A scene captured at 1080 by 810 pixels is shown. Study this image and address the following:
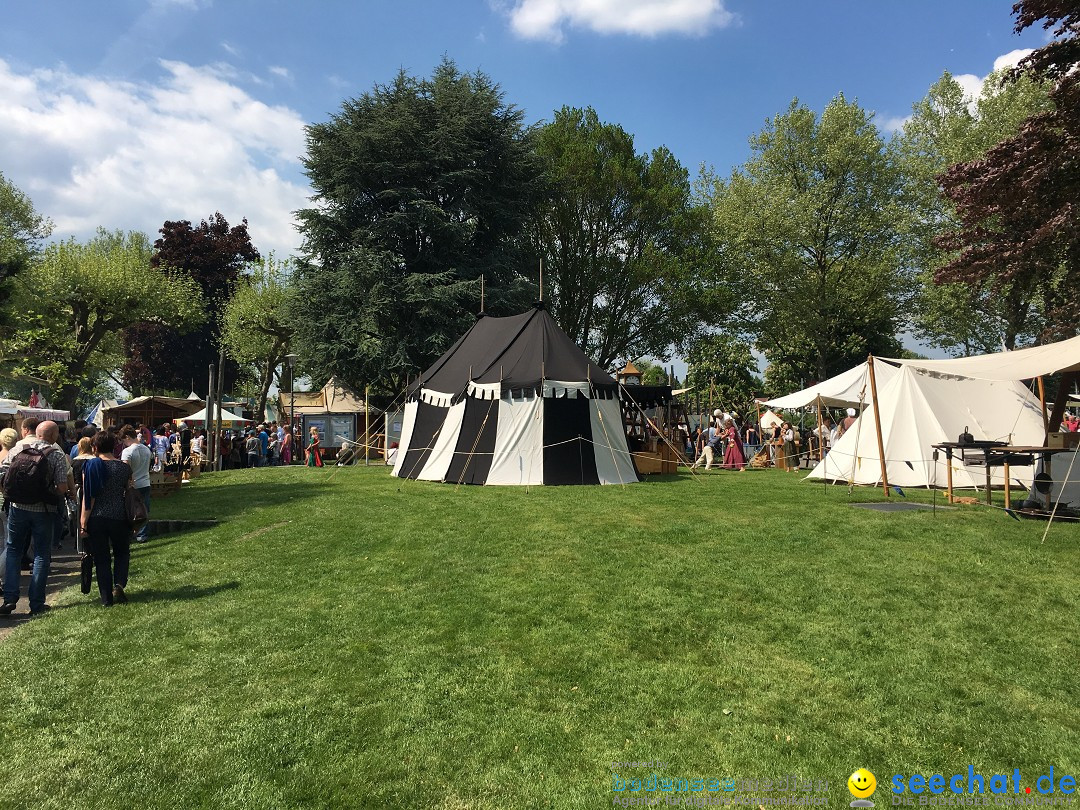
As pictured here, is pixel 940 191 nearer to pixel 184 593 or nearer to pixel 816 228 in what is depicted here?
pixel 816 228

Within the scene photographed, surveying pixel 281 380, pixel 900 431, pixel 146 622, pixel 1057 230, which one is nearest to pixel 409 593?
pixel 146 622

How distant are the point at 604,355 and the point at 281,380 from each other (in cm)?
2142

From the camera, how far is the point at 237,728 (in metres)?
3.60

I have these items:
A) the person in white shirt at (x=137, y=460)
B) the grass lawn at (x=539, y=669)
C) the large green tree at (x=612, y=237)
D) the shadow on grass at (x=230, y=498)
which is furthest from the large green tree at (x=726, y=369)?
the person in white shirt at (x=137, y=460)

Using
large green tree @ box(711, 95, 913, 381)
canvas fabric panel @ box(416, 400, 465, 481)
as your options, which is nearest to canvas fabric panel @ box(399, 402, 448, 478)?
canvas fabric panel @ box(416, 400, 465, 481)

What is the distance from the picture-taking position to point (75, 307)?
26.8 metres

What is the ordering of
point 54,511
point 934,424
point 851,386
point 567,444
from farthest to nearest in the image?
point 851,386
point 567,444
point 934,424
point 54,511

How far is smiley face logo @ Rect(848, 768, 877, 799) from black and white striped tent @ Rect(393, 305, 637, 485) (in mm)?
11277

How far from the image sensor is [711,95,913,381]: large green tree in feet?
93.5

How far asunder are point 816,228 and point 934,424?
1840 cm

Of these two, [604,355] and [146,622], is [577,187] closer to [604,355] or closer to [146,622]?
[604,355]

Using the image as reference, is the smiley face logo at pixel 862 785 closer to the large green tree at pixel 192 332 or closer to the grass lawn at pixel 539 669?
the grass lawn at pixel 539 669

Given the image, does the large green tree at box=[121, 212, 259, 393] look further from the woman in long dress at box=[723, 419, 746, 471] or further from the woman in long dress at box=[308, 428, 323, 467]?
the woman in long dress at box=[723, 419, 746, 471]

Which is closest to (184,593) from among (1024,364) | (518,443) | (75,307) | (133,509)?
(133,509)
